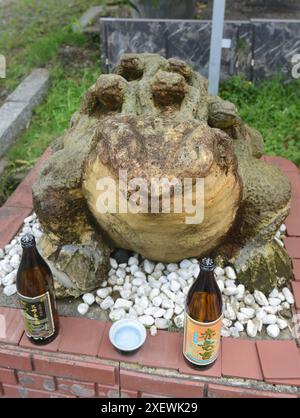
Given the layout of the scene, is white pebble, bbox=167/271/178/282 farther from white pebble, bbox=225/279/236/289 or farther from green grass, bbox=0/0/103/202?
green grass, bbox=0/0/103/202

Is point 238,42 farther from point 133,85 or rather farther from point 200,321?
point 200,321

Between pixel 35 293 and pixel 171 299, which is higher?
pixel 35 293

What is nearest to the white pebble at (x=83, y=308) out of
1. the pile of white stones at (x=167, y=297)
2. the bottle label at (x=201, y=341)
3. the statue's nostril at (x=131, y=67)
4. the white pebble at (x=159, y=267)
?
the pile of white stones at (x=167, y=297)

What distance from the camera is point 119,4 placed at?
531 cm

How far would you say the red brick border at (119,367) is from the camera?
1.58 m

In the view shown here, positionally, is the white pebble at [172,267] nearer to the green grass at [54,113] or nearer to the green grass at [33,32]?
the green grass at [54,113]

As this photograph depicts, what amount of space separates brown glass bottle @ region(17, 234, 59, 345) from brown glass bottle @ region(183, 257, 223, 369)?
47cm

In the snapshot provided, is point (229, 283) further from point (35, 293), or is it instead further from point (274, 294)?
point (35, 293)

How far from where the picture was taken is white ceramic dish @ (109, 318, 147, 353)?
1635mm

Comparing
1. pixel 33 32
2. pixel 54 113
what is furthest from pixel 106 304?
pixel 33 32

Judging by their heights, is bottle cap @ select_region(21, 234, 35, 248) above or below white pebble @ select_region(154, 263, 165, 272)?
above

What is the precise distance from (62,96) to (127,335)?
2.59 meters

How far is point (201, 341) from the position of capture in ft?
4.94

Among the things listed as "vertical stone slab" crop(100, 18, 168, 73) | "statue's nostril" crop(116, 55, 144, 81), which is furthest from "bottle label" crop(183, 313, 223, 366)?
"vertical stone slab" crop(100, 18, 168, 73)
